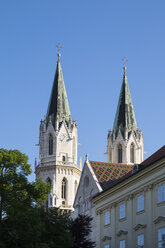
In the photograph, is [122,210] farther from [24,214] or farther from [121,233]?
[24,214]

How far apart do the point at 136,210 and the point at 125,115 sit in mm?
54020

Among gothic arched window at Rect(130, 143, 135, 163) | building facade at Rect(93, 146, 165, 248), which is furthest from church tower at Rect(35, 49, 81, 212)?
building facade at Rect(93, 146, 165, 248)

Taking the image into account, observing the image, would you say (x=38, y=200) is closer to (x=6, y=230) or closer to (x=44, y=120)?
(x=6, y=230)

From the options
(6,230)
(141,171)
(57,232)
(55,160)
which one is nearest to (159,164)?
(141,171)

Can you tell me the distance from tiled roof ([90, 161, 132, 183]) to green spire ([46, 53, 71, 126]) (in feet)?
115

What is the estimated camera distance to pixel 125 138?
9438 cm

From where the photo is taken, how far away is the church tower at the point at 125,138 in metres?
94.0

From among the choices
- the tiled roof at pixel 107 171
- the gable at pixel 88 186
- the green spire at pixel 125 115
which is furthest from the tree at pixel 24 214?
the green spire at pixel 125 115

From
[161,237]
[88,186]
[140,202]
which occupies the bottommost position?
[161,237]

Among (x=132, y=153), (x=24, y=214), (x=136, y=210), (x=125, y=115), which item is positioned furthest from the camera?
(x=125, y=115)

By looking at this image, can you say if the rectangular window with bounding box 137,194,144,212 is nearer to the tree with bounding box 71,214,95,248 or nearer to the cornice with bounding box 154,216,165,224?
the cornice with bounding box 154,216,165,224

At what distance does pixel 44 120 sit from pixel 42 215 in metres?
57.3

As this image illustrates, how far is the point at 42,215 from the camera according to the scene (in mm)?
40312

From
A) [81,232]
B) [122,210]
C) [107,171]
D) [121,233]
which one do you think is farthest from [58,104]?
[81,232]
